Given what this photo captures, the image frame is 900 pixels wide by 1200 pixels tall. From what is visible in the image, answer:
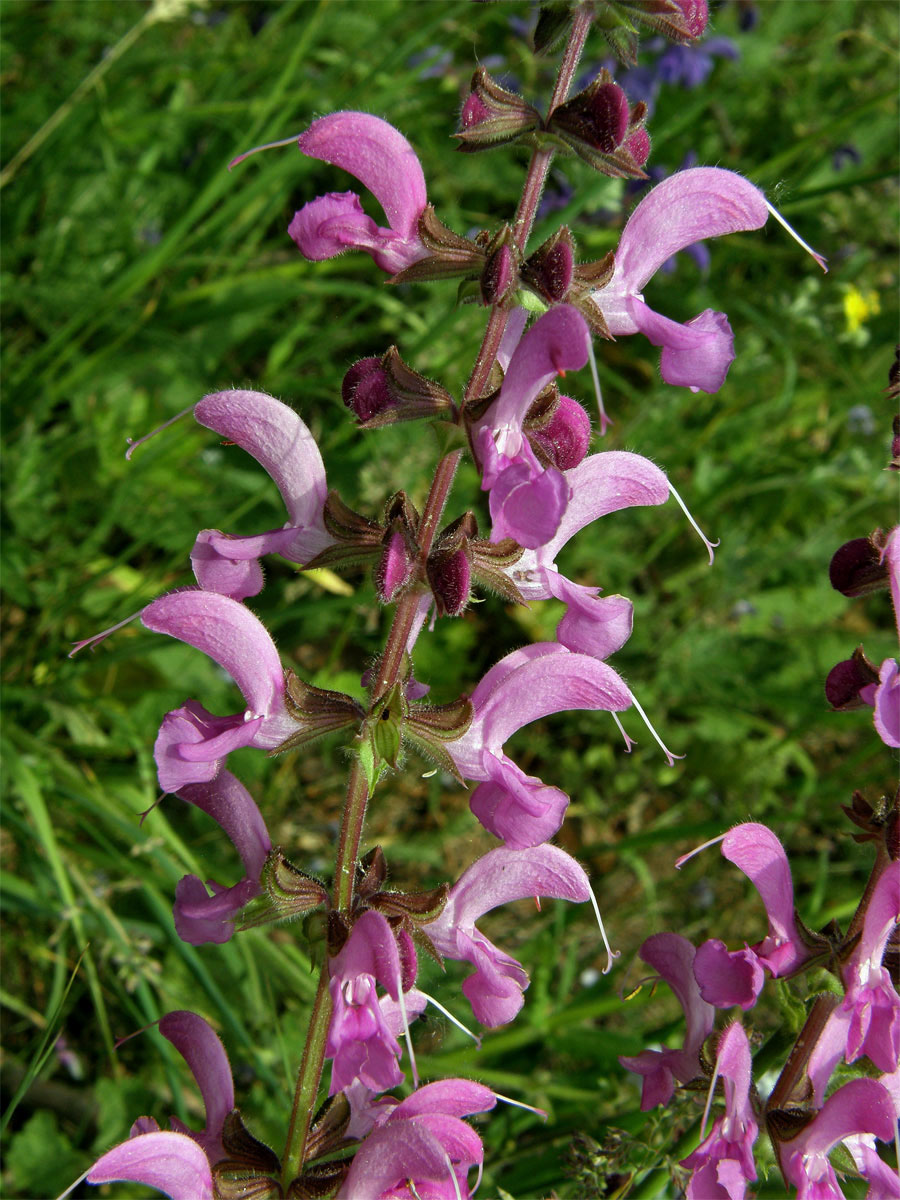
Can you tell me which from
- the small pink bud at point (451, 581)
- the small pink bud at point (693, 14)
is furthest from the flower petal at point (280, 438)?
the small pink bud at point (693, 14)

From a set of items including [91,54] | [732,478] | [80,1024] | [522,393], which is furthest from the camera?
[91,54]

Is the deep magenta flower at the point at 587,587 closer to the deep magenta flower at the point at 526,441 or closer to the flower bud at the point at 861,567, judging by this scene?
the deep magenta flower at the point at 526,441

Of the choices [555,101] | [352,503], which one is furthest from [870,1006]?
[352,503]

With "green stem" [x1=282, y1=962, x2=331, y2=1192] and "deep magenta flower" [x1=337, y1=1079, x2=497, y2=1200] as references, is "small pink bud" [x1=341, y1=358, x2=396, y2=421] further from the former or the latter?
"deep magenta flower" [x1=337, y1=1079, x2=497, y2=1200]

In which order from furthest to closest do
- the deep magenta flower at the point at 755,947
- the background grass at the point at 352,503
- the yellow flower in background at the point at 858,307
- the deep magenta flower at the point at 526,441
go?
the yellow flower in background at the point at 858,307
the background grass at the point at 352,503
the deep magenta flower at the point at 755,947
the deep magenta flower at the point at 526,441

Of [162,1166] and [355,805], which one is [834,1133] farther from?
[162,1166]

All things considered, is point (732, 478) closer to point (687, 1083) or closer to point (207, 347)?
point (207, 347)

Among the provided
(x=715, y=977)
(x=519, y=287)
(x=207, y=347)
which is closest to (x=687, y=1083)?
(x=715, y=977)
